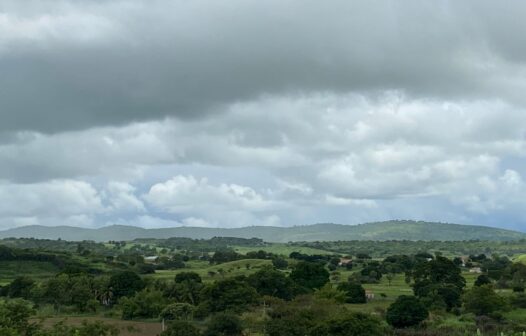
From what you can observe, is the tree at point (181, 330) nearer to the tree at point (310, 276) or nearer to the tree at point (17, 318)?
the tree at point (17, 318)

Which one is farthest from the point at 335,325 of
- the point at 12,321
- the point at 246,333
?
the point at 12,321

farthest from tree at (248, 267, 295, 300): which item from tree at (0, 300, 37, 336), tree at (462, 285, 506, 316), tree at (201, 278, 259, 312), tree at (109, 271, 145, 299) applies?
tree at (0, 300, 37, 336)

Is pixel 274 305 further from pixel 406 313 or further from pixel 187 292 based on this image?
pixel 187 292

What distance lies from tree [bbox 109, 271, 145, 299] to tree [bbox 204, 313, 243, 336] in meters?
47.3

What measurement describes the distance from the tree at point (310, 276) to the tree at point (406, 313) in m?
40.2

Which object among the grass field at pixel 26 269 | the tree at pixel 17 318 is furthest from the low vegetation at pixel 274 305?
the grass field at pixel 26 269

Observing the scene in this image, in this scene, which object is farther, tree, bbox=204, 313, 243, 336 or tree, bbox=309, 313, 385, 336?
tree, bbox=204, 313, 243, 336

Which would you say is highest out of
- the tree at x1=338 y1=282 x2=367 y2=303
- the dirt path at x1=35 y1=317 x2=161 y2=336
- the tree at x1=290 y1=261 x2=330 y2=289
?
the tree at x1=290 y1=261 x2=330 y2=289

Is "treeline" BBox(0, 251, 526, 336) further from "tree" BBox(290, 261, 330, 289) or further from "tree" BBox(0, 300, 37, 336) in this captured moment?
"tree" BBox(0, 300, 37, 336)

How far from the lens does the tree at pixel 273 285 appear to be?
4855 inches

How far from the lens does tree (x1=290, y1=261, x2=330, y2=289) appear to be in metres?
138

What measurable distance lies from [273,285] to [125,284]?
31620 millimetres

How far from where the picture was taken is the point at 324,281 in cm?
14025

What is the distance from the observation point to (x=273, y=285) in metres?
124
